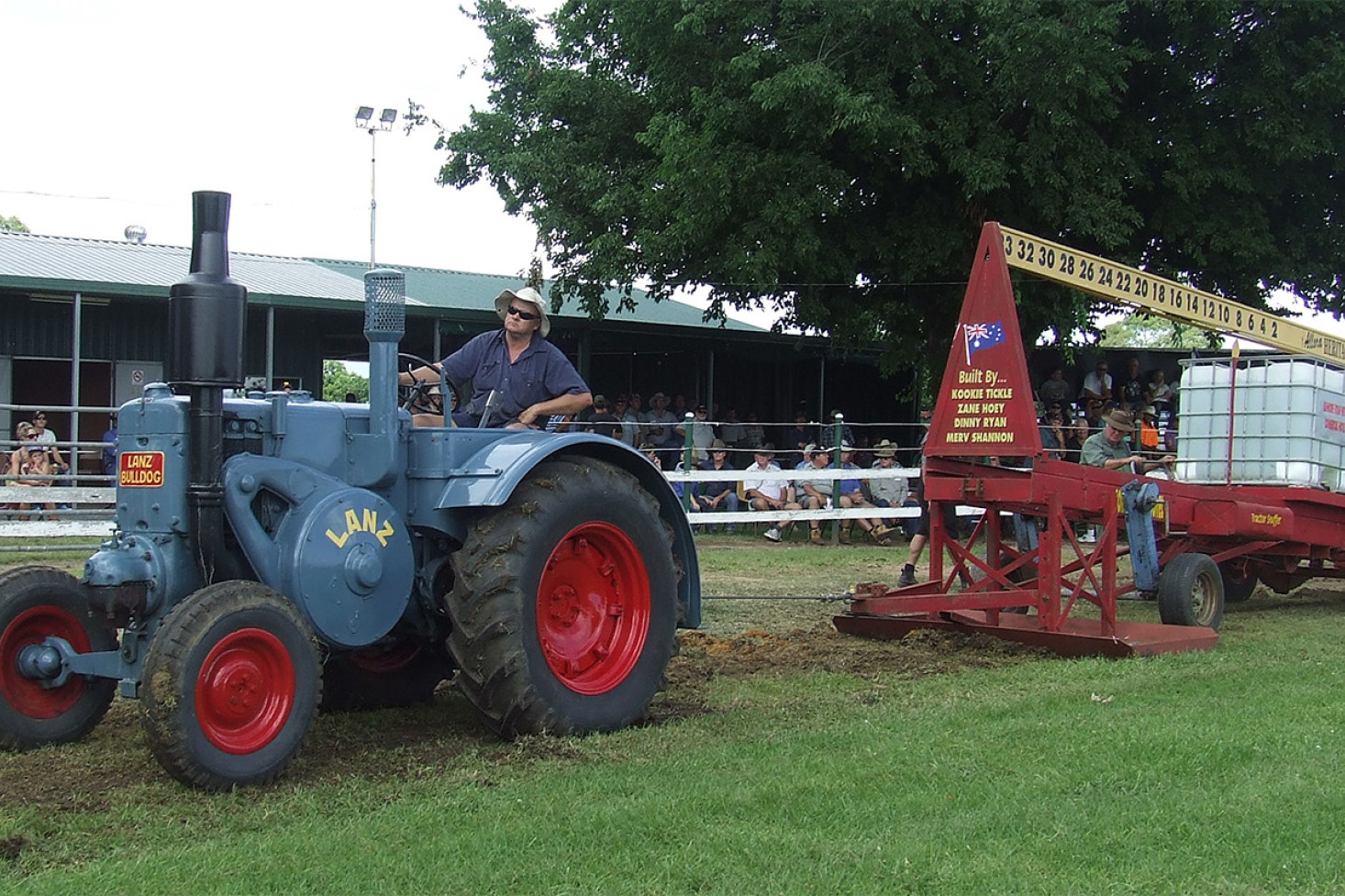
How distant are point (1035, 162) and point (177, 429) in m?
13.8

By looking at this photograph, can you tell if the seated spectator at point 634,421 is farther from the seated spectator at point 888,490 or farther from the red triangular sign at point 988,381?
the red triangular sign at point 988,381

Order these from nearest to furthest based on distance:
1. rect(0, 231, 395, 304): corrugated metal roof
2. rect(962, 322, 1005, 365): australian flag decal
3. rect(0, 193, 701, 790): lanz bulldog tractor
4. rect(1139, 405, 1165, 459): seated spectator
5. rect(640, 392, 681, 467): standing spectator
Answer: rect(0, 193, 701, 790): lanz bulldog tractor < rect(962, 322, 1005, 365): australian flag decal < rect(1139, 405, 1165, 459): seated spectator < rect(0, 231, 395, 304): corrugated metal roof < rect(640, 392, 681, 467): standing spectator

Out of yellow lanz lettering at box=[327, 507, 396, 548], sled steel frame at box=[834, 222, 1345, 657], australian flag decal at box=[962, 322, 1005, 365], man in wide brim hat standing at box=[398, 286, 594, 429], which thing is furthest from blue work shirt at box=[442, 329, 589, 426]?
australian flag decal at box=[962, 322, 1005, 365]

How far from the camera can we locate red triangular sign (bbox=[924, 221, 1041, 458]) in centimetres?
831

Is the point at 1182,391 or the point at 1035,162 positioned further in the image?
the point at 1035,162

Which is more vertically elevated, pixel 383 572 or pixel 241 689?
pixel 383 572

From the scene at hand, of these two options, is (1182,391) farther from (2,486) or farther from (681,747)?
(2,486)

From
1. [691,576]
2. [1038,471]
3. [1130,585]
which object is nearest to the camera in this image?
[691,576]

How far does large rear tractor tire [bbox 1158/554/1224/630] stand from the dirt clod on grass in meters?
1.54

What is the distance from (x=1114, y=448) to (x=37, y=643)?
9.08m

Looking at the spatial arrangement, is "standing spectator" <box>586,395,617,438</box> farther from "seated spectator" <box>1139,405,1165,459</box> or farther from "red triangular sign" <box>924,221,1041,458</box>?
"red triangular sign" <box>924,221,1041,458</box>

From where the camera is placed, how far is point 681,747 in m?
5.46

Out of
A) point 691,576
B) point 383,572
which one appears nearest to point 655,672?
point 691,576

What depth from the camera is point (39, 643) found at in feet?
17.4
